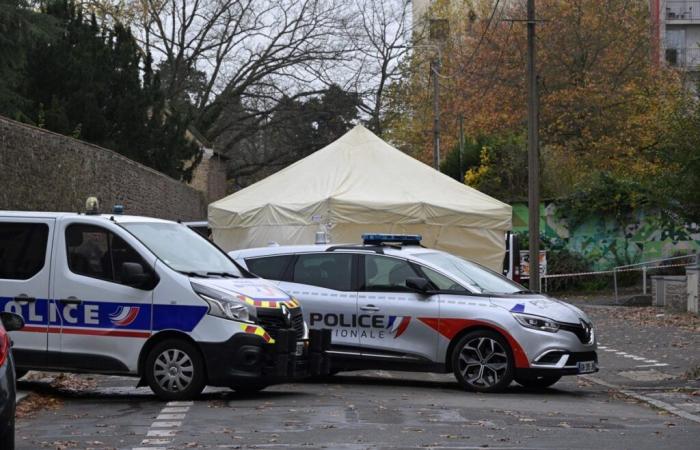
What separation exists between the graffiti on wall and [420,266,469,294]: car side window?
22.8 meters

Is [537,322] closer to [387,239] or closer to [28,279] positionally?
[387,239]

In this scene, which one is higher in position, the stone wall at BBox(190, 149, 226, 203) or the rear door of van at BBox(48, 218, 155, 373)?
the stone wall at BBox(190, 149, 226, 203)

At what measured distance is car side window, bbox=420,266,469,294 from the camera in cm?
1359

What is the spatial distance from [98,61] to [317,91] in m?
20.3

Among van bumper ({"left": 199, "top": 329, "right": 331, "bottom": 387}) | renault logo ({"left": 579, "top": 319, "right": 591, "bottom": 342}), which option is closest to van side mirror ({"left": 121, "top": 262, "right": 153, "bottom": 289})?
van bumper ({"left": 199, "top": 329, "right": 331, "bottom": 387})

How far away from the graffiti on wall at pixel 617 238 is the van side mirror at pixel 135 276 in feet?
84.2

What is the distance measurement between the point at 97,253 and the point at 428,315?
370cm

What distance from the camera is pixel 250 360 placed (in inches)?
458

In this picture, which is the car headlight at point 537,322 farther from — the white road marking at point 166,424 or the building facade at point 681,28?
the building facade at point 681,28

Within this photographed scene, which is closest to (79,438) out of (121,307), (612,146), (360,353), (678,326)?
(121,307)

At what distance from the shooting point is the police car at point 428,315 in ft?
42.9

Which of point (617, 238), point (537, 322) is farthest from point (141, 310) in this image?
point (617, 238)

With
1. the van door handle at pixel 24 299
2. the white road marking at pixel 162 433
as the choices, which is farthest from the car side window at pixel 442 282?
the white road marking at pixel 162 433

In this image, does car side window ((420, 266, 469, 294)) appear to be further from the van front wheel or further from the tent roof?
the tent roof
